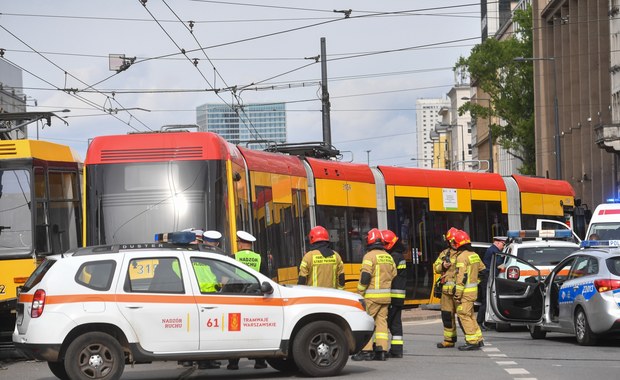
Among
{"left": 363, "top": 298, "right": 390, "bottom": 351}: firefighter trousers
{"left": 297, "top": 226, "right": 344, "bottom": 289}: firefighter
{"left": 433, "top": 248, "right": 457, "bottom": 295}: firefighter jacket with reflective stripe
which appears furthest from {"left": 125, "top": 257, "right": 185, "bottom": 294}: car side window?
{"left": 433, "top": 248, "right": 457, "bottom": 295}: firefighter jacket with reflective stripe

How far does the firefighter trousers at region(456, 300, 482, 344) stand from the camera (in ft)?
60.5

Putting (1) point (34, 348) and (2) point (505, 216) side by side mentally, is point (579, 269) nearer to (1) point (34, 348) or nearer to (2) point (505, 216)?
(1) point (34, 348)

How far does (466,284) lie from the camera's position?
728 inches

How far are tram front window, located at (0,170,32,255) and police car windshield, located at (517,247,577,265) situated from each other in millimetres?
8505

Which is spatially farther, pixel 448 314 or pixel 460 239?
pixel 448 314

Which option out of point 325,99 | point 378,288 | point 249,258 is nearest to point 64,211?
point 249,258

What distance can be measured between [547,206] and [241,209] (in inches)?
644

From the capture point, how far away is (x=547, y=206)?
115 ft

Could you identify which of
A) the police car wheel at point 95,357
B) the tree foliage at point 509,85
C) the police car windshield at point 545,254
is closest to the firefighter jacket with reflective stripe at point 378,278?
the police car wheel at point 95,357

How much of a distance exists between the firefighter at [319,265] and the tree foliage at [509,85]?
58441 millimetres

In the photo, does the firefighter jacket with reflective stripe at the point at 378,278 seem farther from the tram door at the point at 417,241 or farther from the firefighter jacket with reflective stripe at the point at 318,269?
the tram door at the point at 417,241

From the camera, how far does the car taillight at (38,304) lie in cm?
1375

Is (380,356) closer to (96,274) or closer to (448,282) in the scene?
(448,282)

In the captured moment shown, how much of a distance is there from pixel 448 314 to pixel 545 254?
5.16m
